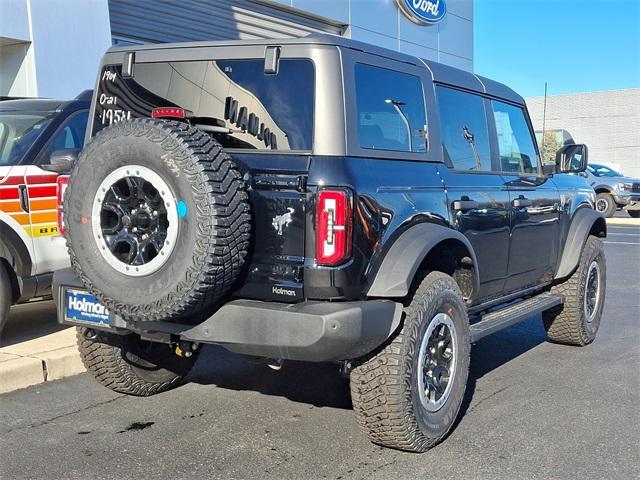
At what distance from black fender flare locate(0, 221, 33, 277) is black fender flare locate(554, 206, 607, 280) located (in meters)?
4.05

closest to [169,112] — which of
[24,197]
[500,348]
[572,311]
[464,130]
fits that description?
[464,130]

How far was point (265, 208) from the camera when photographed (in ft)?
11.0

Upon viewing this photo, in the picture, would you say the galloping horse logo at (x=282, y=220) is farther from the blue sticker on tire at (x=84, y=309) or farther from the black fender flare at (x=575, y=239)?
the black fender flare at (x=575, y=239)

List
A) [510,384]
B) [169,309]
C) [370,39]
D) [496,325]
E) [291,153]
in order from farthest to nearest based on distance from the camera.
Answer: [370,39], [510,384], [496,325], [291,153], [169,309]

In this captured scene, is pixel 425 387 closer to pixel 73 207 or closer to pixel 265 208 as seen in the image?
pixel 265 208

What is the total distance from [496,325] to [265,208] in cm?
191

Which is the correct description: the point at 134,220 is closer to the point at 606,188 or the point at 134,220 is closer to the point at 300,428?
the point at 300,428

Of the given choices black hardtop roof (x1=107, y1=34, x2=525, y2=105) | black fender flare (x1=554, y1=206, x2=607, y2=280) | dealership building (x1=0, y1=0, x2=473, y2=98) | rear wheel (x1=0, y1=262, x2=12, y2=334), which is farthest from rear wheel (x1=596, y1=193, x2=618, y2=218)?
rear wheel (x1=0, y1=262, x2=12, y2=334)

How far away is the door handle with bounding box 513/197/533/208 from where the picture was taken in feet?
16.0

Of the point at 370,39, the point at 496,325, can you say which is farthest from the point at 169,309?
the point at 370,39

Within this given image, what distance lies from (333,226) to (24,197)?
9.73 feet

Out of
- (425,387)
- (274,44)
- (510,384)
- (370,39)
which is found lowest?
(510,384)

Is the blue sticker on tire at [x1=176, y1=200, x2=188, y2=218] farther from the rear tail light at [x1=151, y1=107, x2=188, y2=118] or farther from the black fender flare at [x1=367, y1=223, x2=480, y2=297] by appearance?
the black fender flare at [x1=367, y1=223, x2=480, y2=297]

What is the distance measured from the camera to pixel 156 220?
325 cm
